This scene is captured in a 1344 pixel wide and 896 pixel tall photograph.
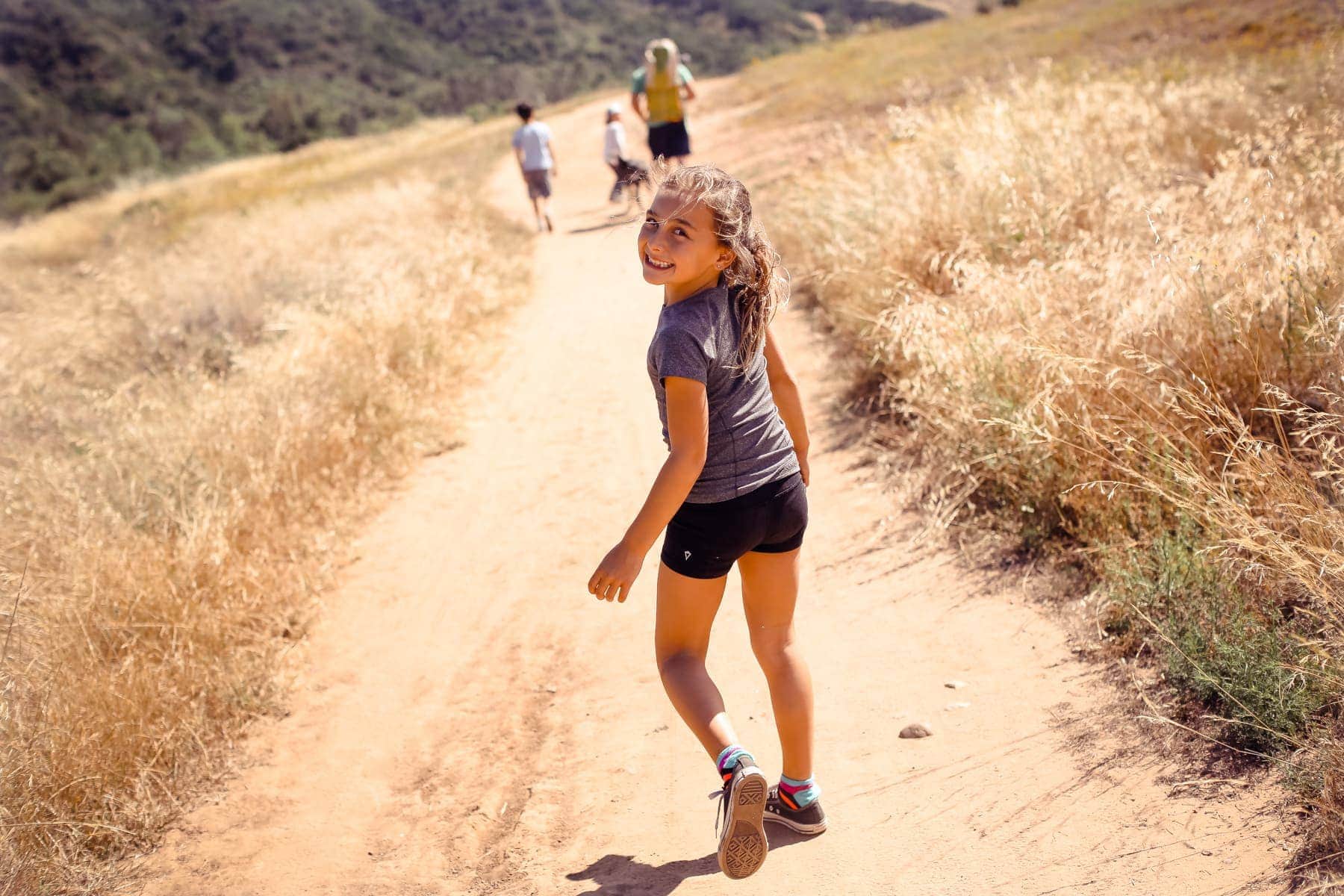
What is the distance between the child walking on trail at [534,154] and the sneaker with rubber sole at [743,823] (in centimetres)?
1086

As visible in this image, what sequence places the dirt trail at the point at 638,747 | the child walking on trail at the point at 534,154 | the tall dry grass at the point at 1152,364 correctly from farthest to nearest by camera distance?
the child walking on trail at the point at 534,154 < the tall dry grass at the point at 1152,364 < the dirt trail at the point at 638,747

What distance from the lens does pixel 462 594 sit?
462cm

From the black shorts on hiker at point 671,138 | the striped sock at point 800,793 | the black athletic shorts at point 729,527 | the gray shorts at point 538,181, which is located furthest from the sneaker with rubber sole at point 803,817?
the gray shorts at point 538,181

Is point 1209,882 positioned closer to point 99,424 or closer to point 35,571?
point 35,571

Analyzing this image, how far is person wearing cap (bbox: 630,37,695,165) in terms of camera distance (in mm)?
10945

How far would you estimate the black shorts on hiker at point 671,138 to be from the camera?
442 inches

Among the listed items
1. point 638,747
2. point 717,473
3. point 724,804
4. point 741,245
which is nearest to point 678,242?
point 741,245

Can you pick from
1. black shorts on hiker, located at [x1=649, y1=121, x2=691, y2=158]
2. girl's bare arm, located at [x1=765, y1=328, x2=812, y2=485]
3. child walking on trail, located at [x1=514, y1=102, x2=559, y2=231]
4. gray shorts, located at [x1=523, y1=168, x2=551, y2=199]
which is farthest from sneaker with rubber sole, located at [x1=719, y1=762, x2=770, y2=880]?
gray shorts, located at [x1=523, y1=168, x2=551, y2=199]

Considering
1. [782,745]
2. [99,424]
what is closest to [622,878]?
[782,745]

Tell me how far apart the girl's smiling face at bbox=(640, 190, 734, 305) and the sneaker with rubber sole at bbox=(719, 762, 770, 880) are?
1093 millimetres

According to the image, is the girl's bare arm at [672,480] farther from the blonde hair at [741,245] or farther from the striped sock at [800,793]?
the striped sock at [800,793]

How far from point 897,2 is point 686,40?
67.5ft

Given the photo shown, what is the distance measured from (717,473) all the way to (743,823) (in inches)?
31.1

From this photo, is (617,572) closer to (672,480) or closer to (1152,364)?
(672,480)
